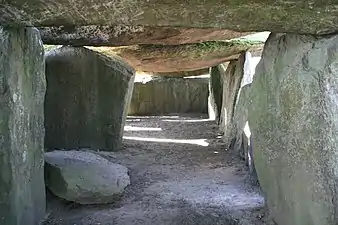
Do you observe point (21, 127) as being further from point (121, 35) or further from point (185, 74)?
point (185, 74)

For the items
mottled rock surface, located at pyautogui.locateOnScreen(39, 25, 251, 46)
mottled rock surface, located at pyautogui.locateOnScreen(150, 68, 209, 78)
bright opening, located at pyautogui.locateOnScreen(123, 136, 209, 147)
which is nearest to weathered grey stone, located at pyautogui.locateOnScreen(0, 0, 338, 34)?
mottled rock surface, located at pyautogui.locateOnScreen(39, 25, 251, 46)

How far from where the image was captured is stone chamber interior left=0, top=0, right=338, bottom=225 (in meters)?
2.15

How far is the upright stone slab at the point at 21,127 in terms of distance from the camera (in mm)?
2445

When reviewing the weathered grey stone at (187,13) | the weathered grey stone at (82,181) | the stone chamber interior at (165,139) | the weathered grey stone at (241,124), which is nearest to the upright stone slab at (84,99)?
the stone chamber interior at (165,139)

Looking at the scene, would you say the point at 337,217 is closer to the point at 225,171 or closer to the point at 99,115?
the point at 225,171

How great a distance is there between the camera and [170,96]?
11.3 metres

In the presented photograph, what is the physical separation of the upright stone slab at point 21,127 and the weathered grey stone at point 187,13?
348mm

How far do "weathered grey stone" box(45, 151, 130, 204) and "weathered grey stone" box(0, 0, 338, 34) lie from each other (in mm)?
1646

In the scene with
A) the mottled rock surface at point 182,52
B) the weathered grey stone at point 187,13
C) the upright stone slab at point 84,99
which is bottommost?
the upright stone slab at point 84,99

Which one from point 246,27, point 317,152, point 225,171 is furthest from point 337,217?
point 225,171

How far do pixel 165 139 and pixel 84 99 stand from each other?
2.06 metres

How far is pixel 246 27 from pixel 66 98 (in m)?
3.45

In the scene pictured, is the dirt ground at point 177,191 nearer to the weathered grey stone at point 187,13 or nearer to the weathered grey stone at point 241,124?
the weathered grey stone at point 241,124

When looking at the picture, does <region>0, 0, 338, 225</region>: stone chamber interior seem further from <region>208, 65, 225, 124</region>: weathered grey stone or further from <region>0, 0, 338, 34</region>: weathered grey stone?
<region>208, 65, 225, 124</region>: weathered grey stone
